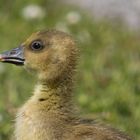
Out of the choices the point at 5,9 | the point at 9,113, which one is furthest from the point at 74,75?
the point at 5,9

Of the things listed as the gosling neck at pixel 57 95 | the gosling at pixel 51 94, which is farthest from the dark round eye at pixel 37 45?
the gosling neck at pixel 57 95

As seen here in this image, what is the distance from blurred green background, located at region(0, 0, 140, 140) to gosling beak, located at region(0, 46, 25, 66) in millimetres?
402

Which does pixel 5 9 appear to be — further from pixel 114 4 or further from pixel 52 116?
pixel 52 116

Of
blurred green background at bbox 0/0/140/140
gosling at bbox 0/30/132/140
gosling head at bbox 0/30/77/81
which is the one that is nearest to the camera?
gosling at bbox 0/30/132/140

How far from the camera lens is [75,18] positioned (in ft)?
34.8

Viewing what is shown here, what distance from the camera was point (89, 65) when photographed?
30.4 feet

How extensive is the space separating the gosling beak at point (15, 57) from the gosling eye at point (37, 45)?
9 cm

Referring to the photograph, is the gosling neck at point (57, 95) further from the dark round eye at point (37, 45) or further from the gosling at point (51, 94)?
the dark round eye at point (37, 45)

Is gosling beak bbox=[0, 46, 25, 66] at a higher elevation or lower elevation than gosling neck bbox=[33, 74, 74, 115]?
higher

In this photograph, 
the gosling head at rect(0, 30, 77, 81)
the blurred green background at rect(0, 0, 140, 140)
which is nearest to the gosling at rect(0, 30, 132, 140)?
the gosling head at rect(0, 30, 77, 81)

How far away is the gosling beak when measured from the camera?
264 inches

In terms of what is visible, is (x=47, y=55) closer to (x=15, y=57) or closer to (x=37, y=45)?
(x=37, y=45)

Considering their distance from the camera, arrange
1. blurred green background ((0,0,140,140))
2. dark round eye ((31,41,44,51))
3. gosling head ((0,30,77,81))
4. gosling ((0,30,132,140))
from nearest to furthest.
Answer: gosling ((0,30,132,140)) < gosling head ((0,30,77,81)) < dark round eye ((31,41,44,51)) < blurred green background ((0,0,140,140))

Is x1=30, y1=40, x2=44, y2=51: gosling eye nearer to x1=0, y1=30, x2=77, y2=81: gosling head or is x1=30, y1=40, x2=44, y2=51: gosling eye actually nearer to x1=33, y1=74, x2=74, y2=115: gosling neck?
x1=0, y1=30, x2=77, y2=81: gosling head
